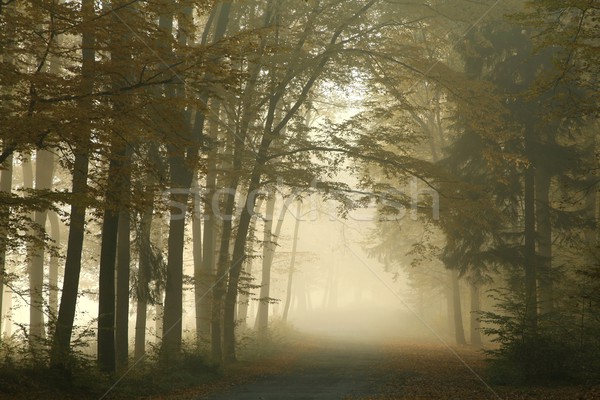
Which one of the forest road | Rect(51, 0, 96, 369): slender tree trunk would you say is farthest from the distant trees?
the forest road

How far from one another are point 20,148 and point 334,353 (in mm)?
17839

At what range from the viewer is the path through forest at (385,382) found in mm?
11430

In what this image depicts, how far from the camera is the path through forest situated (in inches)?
450

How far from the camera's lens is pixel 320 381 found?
14609 millimetres

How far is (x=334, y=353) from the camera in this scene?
24359 mm

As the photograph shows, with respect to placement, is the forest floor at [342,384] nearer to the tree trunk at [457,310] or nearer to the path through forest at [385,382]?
the path through forest at [385,382]

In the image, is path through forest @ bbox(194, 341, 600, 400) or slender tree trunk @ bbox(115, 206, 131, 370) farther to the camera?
slender tree trunk @ bbox(115, 206, 131, 370)

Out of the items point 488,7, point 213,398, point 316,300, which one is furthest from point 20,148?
point 316,300

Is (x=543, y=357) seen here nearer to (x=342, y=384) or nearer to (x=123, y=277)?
(x=342, y=384)

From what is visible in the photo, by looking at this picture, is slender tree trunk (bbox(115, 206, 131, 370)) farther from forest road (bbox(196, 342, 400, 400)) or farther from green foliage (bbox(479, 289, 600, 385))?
green foliage (bbox(479, 289, 600, 385))

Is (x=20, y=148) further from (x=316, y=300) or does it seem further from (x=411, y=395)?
(x=316, y=300)

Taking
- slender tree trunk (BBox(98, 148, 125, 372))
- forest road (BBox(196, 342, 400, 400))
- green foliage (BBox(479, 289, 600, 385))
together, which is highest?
slender tree trunk (BBox(98, 148, 125, 372))

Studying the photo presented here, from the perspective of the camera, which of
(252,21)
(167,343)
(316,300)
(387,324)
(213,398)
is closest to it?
(213,398)

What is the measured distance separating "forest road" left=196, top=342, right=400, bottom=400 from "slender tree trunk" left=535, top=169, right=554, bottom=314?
573 cm
